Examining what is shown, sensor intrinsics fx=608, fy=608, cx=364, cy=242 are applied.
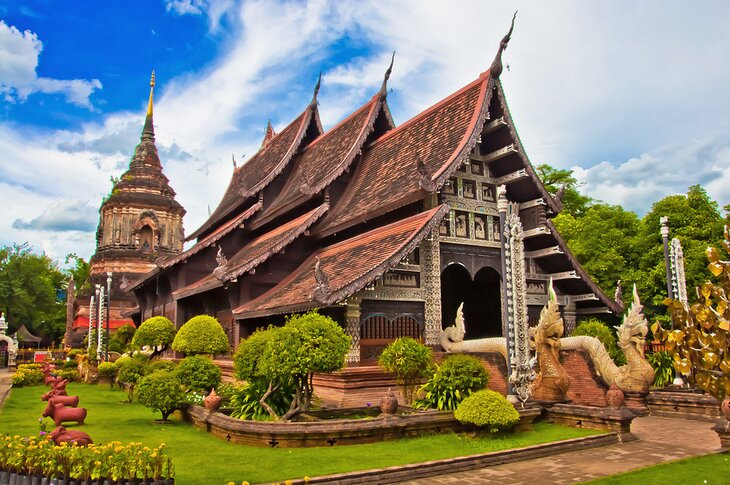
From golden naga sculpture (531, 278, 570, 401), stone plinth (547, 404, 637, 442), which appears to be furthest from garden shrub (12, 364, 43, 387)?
stone plinth (547, 404, 637, 442)

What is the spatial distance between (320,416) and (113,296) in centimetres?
3595

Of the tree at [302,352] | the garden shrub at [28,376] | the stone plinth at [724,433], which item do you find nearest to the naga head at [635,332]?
the stone plinth at [724,433]

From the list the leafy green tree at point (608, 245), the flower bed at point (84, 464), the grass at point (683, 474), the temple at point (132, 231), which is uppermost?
the temple at point (132, 231)

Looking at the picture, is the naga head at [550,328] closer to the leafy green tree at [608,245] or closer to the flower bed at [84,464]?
the flower bed at [84,464]

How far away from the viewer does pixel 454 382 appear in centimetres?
1052

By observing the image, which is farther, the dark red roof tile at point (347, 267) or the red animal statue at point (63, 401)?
the dark red roof tile at point (347, 267)

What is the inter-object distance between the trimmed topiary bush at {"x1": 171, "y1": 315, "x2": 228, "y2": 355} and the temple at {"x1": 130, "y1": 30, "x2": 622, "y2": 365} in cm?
73

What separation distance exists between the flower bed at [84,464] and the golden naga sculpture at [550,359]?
794 centimetres

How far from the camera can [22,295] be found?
166 ft

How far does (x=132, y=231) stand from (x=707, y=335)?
147 ft

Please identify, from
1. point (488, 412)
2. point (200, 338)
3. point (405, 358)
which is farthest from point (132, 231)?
point (488, 412)

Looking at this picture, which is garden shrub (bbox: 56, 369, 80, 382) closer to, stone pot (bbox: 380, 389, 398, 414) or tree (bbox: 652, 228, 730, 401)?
stone pot (bbox: 380, 389, 398, 414)

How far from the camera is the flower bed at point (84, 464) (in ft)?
19.7

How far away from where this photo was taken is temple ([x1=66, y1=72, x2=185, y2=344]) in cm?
4319
